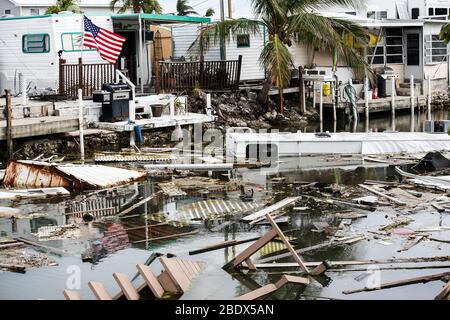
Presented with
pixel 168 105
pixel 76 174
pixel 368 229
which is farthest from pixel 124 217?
pixel 168 105

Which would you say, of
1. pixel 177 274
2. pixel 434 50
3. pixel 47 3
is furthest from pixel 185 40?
pixel 177 274

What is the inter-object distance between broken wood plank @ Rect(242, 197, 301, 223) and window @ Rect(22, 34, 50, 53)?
14536 mm

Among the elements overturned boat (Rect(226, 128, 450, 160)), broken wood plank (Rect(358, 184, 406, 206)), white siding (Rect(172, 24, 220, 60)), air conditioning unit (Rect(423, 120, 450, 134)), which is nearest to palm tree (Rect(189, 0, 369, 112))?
white siding (Rect(172, 24, 220, 60))

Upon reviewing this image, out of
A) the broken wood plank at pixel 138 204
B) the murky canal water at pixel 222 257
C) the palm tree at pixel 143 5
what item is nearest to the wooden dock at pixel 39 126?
the murky canal water at pixel 222 257

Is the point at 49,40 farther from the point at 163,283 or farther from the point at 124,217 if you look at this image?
the point at 163,283

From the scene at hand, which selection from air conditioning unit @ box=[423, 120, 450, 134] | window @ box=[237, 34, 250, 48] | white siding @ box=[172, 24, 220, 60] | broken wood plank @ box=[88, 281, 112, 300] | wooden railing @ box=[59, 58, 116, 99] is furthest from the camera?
window @ box=[237, 34, 250, 48]

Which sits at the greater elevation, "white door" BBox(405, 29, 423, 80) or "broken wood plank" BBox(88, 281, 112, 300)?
"white door" BBox(405, 29, 423, 80)

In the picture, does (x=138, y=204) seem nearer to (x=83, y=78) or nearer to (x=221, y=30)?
(x=83, y=78)

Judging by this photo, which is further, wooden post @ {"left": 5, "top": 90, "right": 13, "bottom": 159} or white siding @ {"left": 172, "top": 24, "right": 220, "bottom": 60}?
white siding @ {"left": 172, "top": 24, "right": 220, "bottom": 60}

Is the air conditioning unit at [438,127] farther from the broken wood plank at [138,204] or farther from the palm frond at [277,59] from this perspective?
the broken wood plank at [138,204]

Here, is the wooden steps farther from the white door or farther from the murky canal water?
the white door

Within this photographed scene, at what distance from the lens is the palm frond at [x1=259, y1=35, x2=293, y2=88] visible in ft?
105
